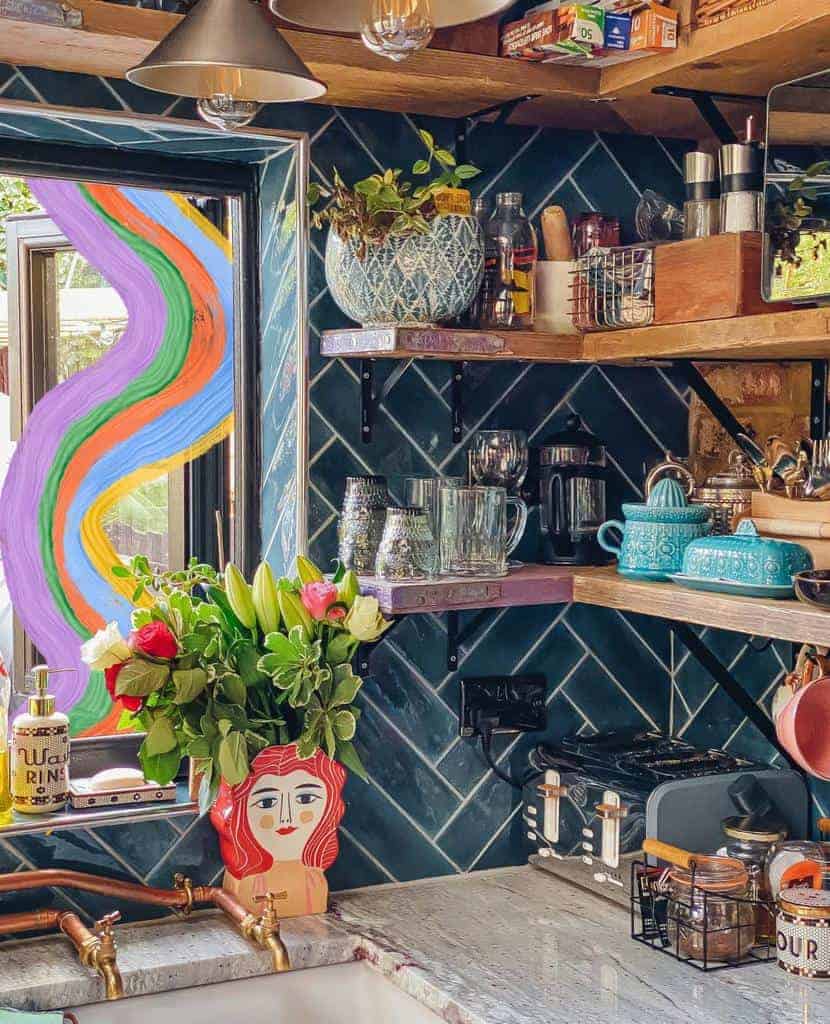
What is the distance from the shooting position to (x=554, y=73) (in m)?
2.06

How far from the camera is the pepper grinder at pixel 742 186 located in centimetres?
196

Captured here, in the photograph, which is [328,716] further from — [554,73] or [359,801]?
[554,73]

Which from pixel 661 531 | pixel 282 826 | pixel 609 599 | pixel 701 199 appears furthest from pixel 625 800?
pixel 701 199

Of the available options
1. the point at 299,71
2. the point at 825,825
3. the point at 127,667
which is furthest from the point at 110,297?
the point at 825,825

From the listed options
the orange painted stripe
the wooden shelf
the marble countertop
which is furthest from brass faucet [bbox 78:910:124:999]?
the wooden shelf

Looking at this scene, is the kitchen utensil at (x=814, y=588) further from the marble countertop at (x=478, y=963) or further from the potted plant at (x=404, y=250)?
the potted plant at (x=404, y=250)

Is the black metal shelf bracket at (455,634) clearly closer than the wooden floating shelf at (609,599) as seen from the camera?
No

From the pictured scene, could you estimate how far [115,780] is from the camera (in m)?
2.15

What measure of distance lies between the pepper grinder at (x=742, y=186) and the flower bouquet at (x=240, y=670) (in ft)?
2.46

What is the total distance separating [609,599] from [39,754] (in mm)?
874

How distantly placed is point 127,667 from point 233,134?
0.81 meters

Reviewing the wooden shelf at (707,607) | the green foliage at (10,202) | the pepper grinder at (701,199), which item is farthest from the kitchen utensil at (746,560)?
the green foliage at (10,202)

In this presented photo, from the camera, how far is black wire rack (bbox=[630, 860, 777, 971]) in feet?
6.19

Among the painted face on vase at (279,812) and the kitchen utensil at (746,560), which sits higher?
the kitchen utensil at (746,560)
